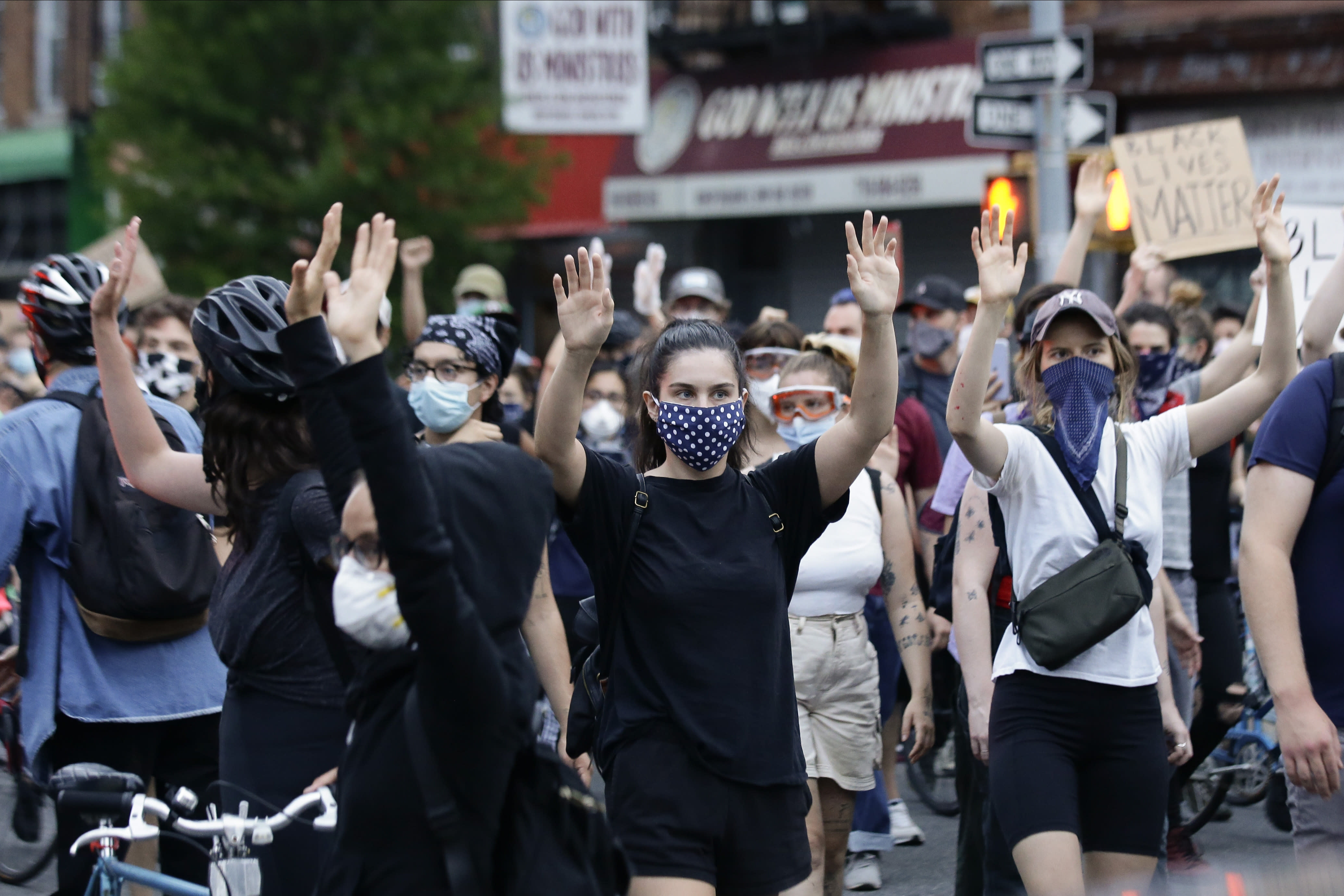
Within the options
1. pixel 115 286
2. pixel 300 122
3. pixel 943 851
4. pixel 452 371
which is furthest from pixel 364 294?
pixel 300 122

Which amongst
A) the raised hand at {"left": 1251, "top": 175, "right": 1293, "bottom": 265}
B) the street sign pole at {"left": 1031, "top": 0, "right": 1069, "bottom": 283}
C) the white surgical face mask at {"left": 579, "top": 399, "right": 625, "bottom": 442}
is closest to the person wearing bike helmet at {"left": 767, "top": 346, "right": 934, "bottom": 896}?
the raised hand at {"left": 1251, "top": 175, "right": 1293, "bottom": 265}

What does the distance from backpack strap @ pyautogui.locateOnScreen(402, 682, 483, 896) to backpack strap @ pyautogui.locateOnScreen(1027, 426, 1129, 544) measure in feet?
7.13

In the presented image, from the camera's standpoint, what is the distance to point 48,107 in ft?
94.0

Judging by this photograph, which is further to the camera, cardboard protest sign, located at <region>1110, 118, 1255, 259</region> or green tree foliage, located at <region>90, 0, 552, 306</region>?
green tree foliage, located at <region>90, 0, 552, 306</region>

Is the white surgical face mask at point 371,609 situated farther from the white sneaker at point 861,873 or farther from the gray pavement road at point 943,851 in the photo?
the gray pavement road at point 943,851

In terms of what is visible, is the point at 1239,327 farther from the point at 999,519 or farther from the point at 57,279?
the point at 57,279

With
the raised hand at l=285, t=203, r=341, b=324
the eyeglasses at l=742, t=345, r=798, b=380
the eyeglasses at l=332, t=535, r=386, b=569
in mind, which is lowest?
the eyeglasses at l=332, t=535, r=386, b=569

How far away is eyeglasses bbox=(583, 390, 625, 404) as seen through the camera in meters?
9.12

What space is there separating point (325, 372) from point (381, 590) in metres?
0.41

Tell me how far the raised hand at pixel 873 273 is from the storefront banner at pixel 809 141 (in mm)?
13877

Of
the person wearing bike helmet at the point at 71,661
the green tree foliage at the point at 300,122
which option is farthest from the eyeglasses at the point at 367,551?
the green tree foliage at the point at 300,122

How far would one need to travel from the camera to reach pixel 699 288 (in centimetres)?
912

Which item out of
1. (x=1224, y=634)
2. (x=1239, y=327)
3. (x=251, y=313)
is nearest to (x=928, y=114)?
(x=1239, y=327)

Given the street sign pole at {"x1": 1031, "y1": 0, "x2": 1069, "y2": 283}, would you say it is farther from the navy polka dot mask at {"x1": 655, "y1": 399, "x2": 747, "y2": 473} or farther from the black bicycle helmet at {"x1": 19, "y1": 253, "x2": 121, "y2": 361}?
the black bicycle helmet at {"x1": 19, "y1": 253, "x2": 121, "y2": 361}
